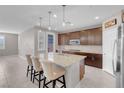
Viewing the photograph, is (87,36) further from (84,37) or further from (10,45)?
(10,45)

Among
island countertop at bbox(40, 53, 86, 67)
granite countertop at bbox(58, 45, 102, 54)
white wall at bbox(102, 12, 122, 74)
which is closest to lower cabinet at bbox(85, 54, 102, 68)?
granite countertop at bbox(58, 45, 102, 54)

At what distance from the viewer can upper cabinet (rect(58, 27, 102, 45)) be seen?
18.0 feet

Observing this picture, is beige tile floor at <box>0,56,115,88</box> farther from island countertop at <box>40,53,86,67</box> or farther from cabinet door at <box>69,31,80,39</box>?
cabinet door at <box>69,31,80,39</box>

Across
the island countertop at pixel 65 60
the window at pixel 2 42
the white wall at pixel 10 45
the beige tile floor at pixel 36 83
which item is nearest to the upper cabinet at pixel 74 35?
the beige tile floor at pixel 36 83

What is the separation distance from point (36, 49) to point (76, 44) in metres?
2.74

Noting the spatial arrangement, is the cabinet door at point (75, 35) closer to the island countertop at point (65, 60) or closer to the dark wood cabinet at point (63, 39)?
the dark wood cabinet at point (63, 39)

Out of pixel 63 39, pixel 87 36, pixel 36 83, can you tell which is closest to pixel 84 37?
pixel 87 36

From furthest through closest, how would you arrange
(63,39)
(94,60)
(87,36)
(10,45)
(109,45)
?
(10,45) → (63,39) → (87,36) → (94,60) → (109,45)

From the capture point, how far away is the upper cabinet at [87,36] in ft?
18.0

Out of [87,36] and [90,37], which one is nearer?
[90,37]

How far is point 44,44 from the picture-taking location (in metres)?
6.99

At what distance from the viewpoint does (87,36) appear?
6137mm
